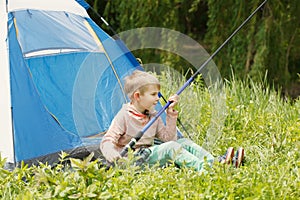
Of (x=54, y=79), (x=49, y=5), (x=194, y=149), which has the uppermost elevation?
(x=49, y=5)

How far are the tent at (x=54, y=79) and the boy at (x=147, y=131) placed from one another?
31cm

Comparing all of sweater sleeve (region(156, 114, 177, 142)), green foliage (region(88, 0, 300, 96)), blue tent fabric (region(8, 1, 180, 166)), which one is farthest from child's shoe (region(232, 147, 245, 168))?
green foliage (region(88, 0, 300, 96))

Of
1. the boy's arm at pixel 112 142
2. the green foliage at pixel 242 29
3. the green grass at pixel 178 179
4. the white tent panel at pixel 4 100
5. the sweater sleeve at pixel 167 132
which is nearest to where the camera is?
the green grass at pixel 178 179

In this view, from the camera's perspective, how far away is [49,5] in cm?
375

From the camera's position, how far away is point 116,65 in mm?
4016

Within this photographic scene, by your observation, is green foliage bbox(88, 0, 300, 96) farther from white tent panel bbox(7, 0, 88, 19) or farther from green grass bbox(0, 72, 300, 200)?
white tent panel bbox(7, 0, 88, 19)

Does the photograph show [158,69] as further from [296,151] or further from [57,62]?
[296,151]

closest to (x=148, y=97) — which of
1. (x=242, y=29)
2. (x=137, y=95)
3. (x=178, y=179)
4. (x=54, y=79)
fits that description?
(x=137, y=95)

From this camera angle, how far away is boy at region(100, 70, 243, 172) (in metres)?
3.18

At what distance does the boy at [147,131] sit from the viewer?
3.18 metres

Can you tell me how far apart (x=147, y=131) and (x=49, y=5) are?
0.99 m

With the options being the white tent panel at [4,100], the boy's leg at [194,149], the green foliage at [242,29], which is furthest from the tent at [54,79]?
the green foliage at [242,29]

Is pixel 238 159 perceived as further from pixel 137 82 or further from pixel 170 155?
pixel 137 82

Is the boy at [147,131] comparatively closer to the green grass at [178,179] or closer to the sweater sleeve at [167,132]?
the sweater sleeve at [167,132]
